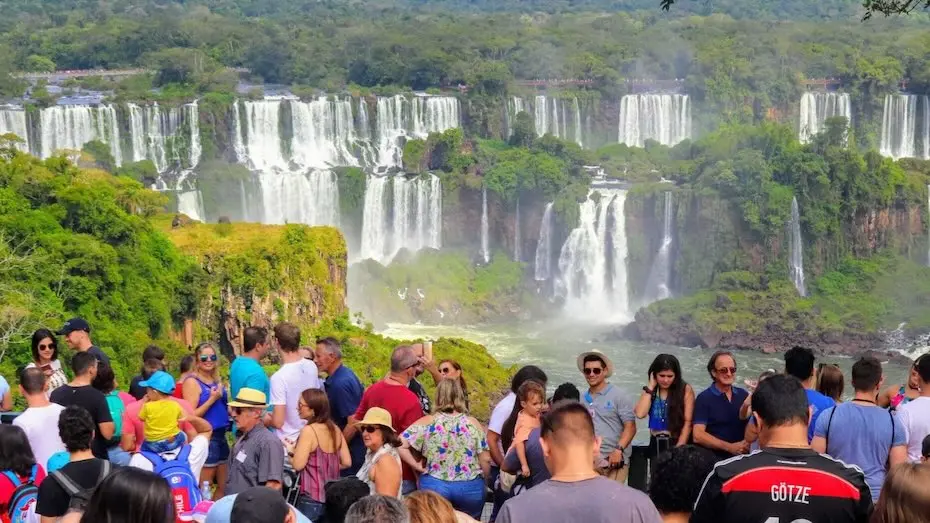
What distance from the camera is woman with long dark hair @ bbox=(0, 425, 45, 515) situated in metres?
8.10

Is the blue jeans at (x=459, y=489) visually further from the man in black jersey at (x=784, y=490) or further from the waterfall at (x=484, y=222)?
the waterfall at (x=484, y=222)

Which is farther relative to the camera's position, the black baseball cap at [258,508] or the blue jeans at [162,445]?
the blue jeans at [162,445]

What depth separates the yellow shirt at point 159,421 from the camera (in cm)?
851

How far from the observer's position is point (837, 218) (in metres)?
64.2

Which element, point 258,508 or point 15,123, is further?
point 15,123

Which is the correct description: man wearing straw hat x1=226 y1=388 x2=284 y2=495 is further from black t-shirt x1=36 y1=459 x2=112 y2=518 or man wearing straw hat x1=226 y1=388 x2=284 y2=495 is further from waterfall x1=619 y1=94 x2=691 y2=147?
waterfall x1=619 y1=94 x2=691 y2=147

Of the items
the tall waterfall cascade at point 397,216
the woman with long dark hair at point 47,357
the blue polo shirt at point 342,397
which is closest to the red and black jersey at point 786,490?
the blue polo shirt at point 342,397

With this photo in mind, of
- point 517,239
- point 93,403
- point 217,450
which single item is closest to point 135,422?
point 93,403

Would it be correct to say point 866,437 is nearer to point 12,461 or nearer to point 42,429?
point 12,461

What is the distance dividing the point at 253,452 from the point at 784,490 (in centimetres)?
380

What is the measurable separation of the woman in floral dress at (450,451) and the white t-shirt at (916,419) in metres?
2.65

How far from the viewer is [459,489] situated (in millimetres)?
8859

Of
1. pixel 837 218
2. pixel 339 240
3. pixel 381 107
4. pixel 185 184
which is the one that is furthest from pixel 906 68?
pixel 339 240

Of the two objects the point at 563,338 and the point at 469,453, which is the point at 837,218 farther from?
the point at 469,453
